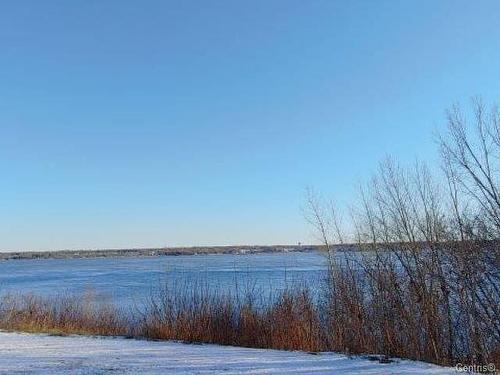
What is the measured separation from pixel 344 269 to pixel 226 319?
96.8 inches

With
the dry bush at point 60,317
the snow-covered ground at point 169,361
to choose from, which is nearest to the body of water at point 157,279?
the dry bush at point 60,317

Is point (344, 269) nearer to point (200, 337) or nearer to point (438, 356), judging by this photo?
point (438, 356)

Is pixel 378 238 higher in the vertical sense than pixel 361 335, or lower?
higher

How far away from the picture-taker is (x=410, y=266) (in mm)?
10055

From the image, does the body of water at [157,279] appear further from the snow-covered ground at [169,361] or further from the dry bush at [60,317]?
the snow-covered ground at [169,361]

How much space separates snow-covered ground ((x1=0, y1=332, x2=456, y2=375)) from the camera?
5.13m

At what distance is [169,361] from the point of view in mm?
5773

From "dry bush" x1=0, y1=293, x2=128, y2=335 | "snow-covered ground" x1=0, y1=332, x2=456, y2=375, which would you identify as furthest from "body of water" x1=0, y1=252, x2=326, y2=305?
"snow-covered ground" x1=0, y1=332, x2=456, y2=375

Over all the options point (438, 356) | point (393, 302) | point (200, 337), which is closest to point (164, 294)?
point (200, 337)

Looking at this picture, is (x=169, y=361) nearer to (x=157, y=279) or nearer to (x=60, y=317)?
(x=60, y=317)

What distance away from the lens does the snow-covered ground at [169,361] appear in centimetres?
513

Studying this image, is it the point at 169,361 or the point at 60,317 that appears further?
the point at 60,317

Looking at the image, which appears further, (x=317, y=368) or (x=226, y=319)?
(x=226, y=319)

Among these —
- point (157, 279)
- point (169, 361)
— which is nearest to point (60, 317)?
point (169, 361)
